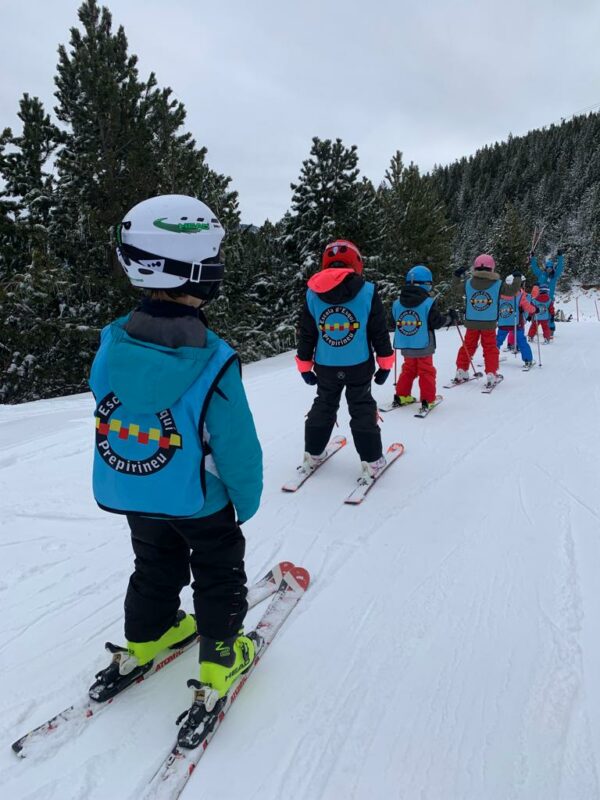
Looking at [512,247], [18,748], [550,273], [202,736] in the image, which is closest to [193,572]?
[202,736]

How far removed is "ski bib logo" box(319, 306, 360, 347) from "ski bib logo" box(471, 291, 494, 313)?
4.51 m

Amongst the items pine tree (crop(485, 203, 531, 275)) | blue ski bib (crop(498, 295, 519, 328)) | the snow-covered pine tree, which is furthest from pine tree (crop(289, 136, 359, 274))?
pine tree (crop(485, 203, 531, 275))

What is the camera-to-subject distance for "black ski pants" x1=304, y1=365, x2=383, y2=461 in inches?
163

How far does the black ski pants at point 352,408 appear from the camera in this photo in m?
4.13

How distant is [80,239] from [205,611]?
13.4 meters

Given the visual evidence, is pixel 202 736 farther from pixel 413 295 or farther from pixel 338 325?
pixel 413 295

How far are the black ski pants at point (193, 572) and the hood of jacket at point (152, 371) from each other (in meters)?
0.52

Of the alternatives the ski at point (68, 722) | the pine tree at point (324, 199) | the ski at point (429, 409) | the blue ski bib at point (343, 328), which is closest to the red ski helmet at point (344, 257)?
the blue ski bib at point (343, 328)

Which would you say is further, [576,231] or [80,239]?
[576,231]

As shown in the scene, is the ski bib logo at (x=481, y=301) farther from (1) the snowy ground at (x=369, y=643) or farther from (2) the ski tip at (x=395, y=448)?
(2) the ski tip at (x=395, y=448)

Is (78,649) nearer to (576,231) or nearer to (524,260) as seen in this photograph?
(524,260)

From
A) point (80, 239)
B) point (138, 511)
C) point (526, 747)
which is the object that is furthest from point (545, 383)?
point (80, 239)

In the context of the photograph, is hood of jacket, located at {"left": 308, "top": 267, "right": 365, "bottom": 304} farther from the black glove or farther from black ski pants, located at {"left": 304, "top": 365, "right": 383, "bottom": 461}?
the black glove

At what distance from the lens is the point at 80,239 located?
1291 cm
